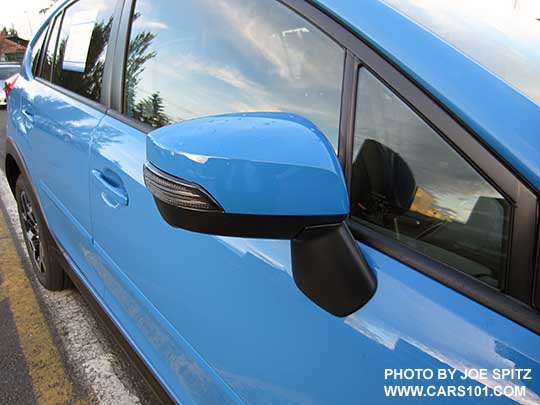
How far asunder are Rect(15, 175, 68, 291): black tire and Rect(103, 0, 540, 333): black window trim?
6.64ft

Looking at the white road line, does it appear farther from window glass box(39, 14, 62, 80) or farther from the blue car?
window glass box(39, 14, 62, 80)

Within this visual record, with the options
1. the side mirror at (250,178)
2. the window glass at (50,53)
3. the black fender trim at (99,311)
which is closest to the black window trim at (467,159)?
the side mirror at (250,178)

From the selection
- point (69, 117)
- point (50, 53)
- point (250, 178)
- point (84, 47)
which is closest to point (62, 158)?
point (69, 117)

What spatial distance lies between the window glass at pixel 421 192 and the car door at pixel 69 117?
1.15m

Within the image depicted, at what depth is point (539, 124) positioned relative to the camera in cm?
70

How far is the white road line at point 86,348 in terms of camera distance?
1909 millimetres

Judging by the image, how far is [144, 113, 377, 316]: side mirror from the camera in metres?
0.63

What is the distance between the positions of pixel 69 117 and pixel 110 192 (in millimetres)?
597

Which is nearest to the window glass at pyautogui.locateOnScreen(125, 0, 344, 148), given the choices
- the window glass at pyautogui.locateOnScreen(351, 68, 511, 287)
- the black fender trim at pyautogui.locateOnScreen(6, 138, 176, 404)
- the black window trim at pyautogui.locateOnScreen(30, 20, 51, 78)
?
the window glass at pyautogui.locateOnScreen(351, 68, 511, 287)

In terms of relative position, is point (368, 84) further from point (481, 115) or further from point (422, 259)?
point (422, 259)

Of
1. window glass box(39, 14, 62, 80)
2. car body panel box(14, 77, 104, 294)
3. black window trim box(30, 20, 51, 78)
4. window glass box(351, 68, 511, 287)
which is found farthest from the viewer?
black window trim box(30, 20, 51, 78)

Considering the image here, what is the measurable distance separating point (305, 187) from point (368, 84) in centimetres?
33

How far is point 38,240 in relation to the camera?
271 centimetres

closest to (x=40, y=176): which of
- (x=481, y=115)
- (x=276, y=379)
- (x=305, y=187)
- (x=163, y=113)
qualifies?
(x=163, y=113)
